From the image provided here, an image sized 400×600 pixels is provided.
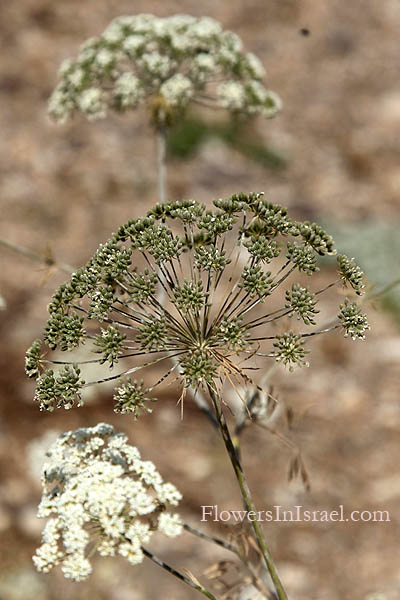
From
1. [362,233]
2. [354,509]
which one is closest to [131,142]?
[362,233]

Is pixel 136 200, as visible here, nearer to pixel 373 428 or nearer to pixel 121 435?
pixel 373 428

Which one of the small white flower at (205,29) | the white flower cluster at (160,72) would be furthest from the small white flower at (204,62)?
the small white flower at (205,29)

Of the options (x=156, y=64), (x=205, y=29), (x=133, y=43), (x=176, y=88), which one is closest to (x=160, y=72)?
(x=156, y=64)

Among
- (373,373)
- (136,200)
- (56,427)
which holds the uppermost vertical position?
(136,200)

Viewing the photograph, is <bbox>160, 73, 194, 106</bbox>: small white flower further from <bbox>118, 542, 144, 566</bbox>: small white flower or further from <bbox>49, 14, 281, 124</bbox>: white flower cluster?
<bbox>118, 542, 144, 566</bbox>: small white flower

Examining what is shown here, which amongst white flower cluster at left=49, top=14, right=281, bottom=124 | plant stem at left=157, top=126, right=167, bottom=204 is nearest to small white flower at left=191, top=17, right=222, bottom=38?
white flower cluster at left=49, top=14, right=281, bottom=124

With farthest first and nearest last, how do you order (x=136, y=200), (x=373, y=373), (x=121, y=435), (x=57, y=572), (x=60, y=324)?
1. (x=136, y=200)
2. (x=373, y=373)
3. (x=57, y=572)
4. (x=121, y=435)
5. (x=60, y=324)

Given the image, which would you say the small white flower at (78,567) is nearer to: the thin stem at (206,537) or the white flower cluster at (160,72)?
the thin stem at (206,537)
